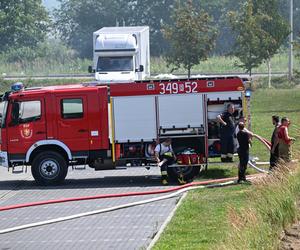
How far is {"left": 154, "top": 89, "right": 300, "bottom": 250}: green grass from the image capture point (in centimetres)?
1175

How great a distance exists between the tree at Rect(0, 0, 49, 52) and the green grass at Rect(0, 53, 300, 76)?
291 cm

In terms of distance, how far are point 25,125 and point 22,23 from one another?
208 feet

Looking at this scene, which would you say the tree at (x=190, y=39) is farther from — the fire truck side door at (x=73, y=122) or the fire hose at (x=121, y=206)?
the fire hose at (x=121, y=206)

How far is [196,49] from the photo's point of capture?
55.9m

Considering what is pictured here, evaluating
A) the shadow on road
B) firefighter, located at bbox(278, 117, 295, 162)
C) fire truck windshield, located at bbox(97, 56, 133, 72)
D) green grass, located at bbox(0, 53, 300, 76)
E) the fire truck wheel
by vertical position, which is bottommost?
the shadow on road

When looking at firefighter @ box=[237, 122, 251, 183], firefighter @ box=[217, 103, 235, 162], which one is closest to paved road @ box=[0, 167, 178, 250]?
firefighter @ box=[217, 103, 235, 162]

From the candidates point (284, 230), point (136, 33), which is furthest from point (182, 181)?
point (136, 33)

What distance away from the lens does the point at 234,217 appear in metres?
12.6

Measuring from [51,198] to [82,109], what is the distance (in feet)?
8.55

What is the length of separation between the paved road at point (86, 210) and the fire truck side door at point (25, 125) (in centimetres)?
108

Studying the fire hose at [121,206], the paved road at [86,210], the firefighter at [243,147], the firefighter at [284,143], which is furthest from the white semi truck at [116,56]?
the firefighter at [284,143]

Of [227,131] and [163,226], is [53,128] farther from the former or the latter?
[163,226]

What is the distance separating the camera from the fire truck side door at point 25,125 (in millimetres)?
21859

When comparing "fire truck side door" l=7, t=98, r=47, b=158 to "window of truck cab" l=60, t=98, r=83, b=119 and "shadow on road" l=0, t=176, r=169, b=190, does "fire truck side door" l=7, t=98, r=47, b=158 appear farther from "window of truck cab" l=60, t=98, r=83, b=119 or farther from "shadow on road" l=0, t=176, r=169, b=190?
"shadow on road" l=0, t=176, r=169, b=190
